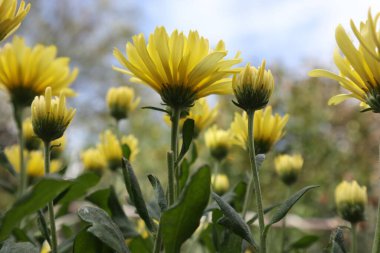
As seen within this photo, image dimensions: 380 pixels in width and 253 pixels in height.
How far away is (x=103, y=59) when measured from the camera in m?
13.9

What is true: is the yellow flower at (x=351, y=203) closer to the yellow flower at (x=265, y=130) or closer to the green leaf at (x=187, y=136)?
the yellow flower at (x=265, y=130)

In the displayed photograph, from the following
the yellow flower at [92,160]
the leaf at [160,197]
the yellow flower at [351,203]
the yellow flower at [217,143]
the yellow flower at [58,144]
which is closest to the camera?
the leaf at [160,197]

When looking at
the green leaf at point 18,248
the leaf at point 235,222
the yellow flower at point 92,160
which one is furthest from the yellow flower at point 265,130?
the yellow flower at point 92,160

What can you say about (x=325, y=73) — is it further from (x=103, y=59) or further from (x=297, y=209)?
(x=103, y=59)

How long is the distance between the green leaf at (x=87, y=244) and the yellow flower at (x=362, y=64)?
12.7 inches

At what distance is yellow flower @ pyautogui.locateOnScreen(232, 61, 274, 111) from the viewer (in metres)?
0.57

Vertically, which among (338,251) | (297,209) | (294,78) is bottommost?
(297,209)

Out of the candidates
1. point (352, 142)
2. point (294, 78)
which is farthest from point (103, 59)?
point (352, 142)

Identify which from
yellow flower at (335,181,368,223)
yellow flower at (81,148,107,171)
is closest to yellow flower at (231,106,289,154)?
yellow flower at (335,181,368,223)

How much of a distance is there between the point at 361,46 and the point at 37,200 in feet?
1.21

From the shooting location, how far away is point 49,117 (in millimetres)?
571

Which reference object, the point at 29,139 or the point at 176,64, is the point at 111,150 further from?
the point at 176,64

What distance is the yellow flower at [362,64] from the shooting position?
0.49m

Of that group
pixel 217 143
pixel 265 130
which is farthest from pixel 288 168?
pixel 265 130
